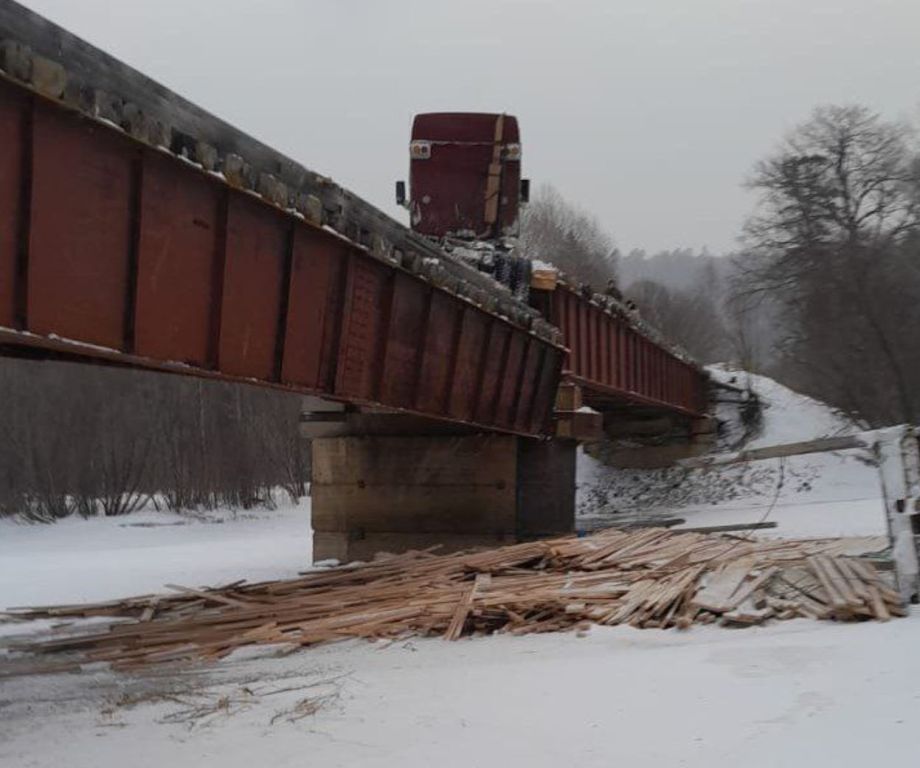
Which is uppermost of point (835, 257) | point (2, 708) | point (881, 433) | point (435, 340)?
point (835, 257)

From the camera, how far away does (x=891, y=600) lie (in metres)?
7.59

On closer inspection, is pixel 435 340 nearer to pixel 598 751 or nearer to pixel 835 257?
pixel 598 751

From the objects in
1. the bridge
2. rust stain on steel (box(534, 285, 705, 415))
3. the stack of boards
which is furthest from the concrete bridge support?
the stack of boards

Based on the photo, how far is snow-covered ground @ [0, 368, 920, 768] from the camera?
4801 millimetres

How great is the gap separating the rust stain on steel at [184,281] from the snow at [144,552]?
5.95 m

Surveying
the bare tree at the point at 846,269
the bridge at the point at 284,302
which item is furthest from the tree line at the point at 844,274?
the bridge at the point at 284,302

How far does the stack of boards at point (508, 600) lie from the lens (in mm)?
7918

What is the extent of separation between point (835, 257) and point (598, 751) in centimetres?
3725

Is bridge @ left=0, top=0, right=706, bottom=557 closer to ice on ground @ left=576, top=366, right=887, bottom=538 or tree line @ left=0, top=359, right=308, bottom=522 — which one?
ice on ground @ left=576, top=366, right=887, bottom=538

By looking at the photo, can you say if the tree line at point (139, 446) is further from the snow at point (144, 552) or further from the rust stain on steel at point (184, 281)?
the rust stain on steel at point (184, 281)

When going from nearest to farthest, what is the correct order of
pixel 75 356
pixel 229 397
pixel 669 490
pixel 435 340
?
pixel 75 356
pixel 435 340
pixel 669 490
pixel 229 397

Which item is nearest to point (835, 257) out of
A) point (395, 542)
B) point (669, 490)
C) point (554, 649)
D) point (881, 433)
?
point (669, 490)

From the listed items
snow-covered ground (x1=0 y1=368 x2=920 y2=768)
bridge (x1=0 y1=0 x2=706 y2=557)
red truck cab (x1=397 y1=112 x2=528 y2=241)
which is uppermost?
red truck cab (x1=397 y1=112 x2=528 y2=241)

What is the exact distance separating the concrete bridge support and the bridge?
3 cm
